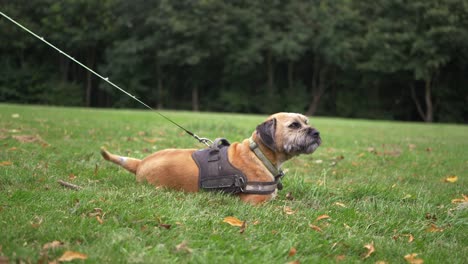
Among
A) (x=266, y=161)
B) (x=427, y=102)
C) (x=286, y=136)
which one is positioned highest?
(x=427, y=102)

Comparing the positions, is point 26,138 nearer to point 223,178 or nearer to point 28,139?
point 28,139

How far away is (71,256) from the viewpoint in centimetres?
243

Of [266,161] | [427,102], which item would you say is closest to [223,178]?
[266,161]

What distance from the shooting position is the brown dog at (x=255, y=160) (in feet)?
14.2

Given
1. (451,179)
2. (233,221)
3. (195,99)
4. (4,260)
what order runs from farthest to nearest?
1. (195,99)
2. (451,179)
3. (233,221)
4. (4,260)

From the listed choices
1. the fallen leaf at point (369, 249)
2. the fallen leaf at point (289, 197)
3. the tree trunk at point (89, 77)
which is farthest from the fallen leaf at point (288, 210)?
the tree trunk at point (89, 77)

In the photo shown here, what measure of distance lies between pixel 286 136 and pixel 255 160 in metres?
0.45

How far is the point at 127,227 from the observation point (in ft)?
9.87

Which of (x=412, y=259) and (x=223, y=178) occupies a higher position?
(x=223, y=178)

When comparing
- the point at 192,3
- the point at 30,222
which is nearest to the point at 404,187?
the point at 30,222

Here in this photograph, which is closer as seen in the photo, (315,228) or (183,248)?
(183,248)

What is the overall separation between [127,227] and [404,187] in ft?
12.5

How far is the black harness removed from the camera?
4238 mm

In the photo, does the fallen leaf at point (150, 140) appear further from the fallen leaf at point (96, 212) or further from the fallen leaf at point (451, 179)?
the fallen leaf at point (451, 179)
